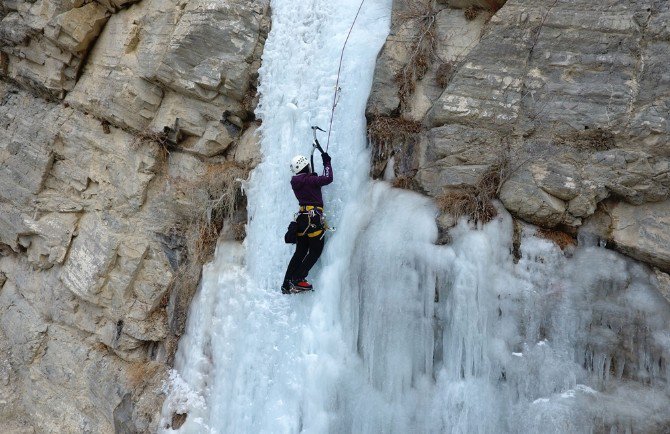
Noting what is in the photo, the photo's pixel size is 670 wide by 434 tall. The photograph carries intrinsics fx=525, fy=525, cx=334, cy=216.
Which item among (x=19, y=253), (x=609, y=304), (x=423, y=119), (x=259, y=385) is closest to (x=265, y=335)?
(x=259, y=385)

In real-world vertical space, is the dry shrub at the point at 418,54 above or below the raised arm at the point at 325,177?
above

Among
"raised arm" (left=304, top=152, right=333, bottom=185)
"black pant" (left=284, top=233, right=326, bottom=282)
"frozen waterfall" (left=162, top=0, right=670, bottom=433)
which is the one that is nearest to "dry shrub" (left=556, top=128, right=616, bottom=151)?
"frozen waterfall" (left=162, top=0, right=670, bottom=433)

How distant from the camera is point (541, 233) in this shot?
227 inches

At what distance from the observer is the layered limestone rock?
5.51 m

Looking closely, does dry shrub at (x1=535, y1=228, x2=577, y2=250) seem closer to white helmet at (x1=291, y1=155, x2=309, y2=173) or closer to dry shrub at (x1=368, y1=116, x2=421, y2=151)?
dry shrub at (x1=368, y1=116, x2=421, y2=151)

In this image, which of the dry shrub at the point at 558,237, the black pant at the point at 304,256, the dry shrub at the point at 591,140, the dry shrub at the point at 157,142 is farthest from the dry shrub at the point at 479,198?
the dry shrub at the point at 157,142

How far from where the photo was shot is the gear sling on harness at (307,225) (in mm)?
6445

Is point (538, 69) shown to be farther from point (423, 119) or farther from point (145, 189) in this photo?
point (145, 189)

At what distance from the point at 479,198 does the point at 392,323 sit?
5.64 feet

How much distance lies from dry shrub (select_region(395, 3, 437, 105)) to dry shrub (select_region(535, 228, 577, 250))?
2.47 meters

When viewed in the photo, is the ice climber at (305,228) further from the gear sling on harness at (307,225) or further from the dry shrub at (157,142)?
the dry shrub at (157,142)

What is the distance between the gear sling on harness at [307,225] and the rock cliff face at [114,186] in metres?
1.68

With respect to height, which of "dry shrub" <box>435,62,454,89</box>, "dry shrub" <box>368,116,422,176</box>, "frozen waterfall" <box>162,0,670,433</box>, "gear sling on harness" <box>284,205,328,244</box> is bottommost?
"frozen waterfall" <box>162,0,670,433</box>

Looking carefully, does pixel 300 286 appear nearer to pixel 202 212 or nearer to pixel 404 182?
pixel 404 182
